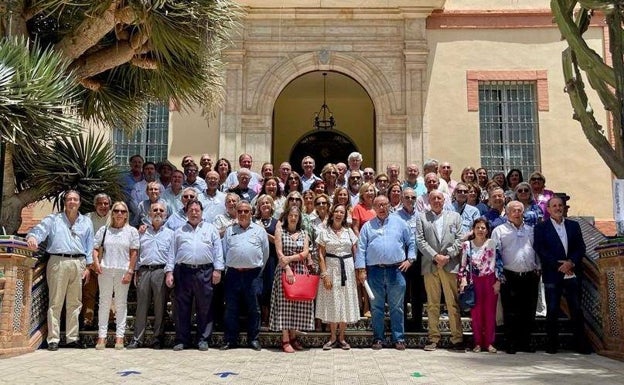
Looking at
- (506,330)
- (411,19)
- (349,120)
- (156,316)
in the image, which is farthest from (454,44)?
(156,316)

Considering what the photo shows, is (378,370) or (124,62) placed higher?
(124,62)

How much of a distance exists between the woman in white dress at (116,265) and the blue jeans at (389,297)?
10.0 feet

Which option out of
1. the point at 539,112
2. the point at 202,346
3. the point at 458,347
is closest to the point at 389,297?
the point at 458,347

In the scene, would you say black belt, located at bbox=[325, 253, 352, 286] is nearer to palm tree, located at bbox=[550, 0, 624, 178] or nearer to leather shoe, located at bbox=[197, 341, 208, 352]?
leather shoe, located at bbox=[197, 341, 208, 352]

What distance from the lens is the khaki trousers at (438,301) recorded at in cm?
796

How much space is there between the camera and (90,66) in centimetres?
951

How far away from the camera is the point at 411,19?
45.9ft

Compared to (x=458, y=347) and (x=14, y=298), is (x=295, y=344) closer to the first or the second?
(x=458, y=347)

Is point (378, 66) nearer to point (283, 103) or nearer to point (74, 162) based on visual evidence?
point (283, 103)

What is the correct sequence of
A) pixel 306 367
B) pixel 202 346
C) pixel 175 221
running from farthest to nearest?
pixel 175 221 < pixel 202 346 < pixel 306 367

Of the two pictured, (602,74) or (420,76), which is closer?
(602,74)

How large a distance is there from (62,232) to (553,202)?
19.9 ft

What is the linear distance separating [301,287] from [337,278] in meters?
0.46

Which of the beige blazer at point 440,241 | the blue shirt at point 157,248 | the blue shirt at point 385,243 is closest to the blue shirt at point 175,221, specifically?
the blue shirt at point 157,248
